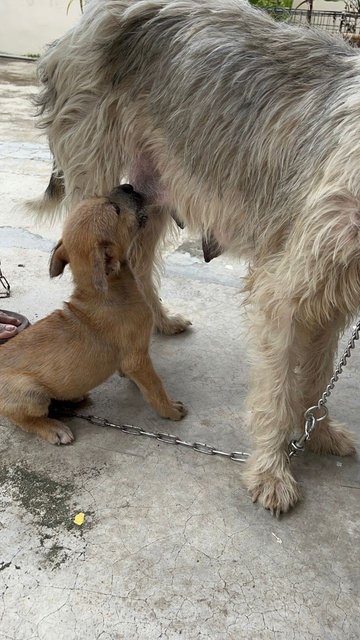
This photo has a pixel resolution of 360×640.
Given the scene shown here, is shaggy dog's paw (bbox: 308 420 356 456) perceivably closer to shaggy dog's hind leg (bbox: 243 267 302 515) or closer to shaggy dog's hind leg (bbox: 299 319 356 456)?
shaggy dog's hind leg (bbox: 299 319 356 456)

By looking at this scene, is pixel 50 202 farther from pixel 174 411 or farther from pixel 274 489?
pixel 274 489

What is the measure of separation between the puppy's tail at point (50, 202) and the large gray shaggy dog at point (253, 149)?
34cm

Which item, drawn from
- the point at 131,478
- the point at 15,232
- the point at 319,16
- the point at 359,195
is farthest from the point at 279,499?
the point at 319,16

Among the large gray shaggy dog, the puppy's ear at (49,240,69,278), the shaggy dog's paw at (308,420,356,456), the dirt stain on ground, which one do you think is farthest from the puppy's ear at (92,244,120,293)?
the shaggy dog's paw at (308,420,356,456)

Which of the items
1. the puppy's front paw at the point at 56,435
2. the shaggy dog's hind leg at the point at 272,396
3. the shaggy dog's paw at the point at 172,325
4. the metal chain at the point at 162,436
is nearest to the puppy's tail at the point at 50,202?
the shaggy dog's paw at the point at 172,325

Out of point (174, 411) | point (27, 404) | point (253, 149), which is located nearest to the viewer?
point (253, 149)

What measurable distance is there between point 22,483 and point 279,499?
1062 millimetres

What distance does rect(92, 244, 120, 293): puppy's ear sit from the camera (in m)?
2.46

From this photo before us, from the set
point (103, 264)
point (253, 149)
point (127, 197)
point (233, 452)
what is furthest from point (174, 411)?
point (253, 149)

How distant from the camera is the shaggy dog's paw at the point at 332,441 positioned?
272 centimetres

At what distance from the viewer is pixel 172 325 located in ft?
11.7

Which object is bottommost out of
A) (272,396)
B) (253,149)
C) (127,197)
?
(272,396)

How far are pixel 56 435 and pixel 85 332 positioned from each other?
0.49 m

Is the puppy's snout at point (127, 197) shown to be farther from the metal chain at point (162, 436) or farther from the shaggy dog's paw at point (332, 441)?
the shaggy dog's paw at point (332, 441)
